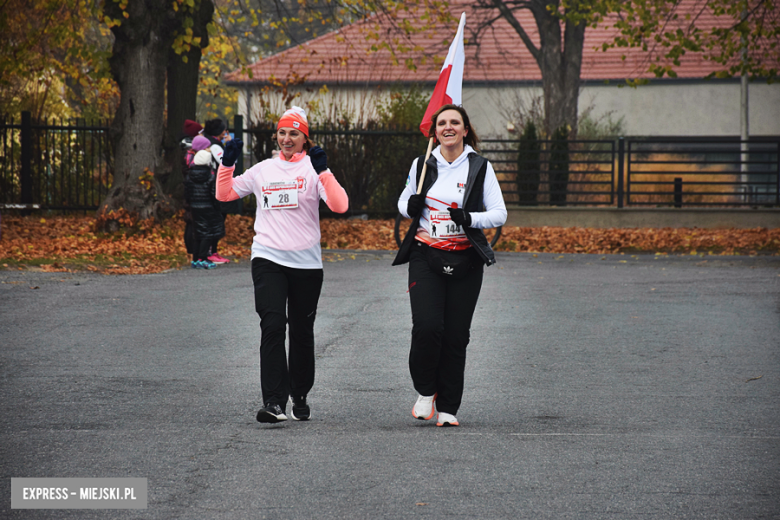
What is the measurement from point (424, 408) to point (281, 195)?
4.86 ft

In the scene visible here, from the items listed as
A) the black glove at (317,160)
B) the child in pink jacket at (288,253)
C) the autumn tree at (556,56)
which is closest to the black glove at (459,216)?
the child in pink jacket at (288,253)

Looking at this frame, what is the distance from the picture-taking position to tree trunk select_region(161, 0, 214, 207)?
17.6m

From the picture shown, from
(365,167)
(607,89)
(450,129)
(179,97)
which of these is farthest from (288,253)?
(607,89)

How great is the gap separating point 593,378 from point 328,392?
1.90m

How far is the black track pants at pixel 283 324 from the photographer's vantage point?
5273 mm

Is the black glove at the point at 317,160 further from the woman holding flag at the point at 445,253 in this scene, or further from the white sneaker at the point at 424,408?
the white sneaker at the point at 424,408

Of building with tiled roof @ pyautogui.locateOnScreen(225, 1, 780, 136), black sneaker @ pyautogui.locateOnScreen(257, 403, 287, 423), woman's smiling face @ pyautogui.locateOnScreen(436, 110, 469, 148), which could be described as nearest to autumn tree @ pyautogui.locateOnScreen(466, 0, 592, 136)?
building with tiled roof @ pyautogui.locateOnScreen(225, 1, 780, 136)

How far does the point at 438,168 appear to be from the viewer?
531 cm

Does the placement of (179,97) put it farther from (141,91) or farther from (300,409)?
(300,409)

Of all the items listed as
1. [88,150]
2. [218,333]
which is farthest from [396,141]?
[218,333]

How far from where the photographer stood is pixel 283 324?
17.4 ft

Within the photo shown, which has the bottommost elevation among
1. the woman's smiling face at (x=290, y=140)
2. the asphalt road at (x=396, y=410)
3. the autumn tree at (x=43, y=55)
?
the asphalt road at (x=396, y=410)

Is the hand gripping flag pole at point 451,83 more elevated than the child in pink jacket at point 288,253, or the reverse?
the hand gripping flag pole at point 451,83

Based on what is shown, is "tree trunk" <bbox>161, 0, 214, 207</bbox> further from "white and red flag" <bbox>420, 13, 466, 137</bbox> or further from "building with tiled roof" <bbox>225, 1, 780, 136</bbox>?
"building with tiled roof" <bbox>225, 1, 780, 136</bbox>
